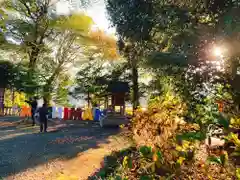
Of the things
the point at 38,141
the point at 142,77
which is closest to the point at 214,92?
the point at 38,141

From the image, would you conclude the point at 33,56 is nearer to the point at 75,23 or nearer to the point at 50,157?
the point at 75,23

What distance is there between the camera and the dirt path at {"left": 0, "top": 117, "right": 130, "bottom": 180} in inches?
223

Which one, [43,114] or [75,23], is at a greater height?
[75,23]

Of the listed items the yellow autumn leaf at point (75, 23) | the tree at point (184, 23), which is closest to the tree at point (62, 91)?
the yellow autumn leaf at point (75, 23)

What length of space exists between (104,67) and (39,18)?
603 cm

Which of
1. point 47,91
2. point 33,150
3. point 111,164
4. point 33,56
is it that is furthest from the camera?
point 33,56

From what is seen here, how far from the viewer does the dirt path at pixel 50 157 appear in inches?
223

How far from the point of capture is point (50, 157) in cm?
705

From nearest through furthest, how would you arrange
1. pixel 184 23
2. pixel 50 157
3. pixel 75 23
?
pixel 184 23 → pixel 50 157 → pixel 75 23

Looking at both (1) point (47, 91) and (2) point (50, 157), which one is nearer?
(2) point (50, 157)

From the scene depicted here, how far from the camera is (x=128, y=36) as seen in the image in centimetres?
712

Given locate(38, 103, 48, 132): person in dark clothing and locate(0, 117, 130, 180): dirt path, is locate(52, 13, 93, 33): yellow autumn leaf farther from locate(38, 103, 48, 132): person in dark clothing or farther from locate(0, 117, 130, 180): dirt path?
locate(0, 117, 130, 180): dirt path

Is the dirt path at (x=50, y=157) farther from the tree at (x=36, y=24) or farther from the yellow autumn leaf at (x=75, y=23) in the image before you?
the yellow autumn leaf at (x=75, y=23)

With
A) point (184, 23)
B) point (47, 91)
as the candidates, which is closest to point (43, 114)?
point (47, 91)
